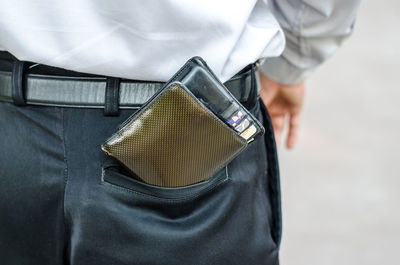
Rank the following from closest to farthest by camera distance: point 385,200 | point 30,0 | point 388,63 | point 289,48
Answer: point 30,0
point 289,48
point 385,200
point 388,63

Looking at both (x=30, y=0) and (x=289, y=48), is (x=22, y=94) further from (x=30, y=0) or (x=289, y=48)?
(x=289, y=48)

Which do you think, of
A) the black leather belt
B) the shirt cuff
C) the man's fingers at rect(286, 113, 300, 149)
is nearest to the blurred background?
the man's fingers at rect(286, 113, 300, 149)

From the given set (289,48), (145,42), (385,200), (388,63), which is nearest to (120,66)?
(145,42)

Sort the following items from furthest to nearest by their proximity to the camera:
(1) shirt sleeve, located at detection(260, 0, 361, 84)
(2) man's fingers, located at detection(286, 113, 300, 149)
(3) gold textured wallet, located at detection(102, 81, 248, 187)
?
(2) man's fingers, located at detection(286, 113, 300, 149) → (1) shirt sleeve, located at detection(260, 0, 361, 84) → (3) gold textured wallet, located at detection(102, 81, 248, 187)

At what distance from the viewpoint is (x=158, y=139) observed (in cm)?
108

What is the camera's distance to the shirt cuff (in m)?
1.59

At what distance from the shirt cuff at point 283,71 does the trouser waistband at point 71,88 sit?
0.53 m

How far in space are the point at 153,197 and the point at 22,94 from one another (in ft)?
0.93

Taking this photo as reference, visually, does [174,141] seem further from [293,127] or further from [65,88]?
[293,127]

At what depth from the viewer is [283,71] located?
5.25ft

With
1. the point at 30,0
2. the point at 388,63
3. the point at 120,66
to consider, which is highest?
the point at 30,0

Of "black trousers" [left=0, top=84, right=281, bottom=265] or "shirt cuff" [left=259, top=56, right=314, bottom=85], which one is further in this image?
"shirt cuff" [left=259, top=56, right=314, bottom=85]

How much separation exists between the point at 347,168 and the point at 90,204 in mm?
2533

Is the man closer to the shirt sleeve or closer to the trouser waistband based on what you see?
the trouser waistband
